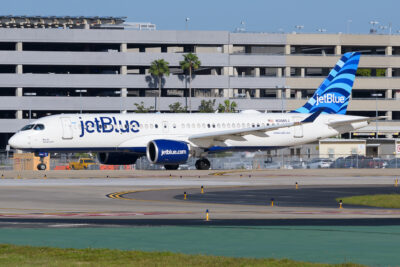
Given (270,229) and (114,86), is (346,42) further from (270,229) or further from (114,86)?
(270,229)

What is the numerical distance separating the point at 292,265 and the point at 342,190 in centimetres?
2755

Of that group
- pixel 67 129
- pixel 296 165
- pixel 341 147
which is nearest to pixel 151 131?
pixel 67 129

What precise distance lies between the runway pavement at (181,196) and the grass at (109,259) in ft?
25.2

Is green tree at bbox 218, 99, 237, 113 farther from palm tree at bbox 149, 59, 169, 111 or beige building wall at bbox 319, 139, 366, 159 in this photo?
beige building wall at bbox 319, 139, 366, 159

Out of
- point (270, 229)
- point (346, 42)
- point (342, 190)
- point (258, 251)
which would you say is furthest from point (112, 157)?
point (346, 42)

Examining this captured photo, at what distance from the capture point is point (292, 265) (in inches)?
679

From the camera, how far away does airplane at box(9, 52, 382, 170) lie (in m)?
62.6

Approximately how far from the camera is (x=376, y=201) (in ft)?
116

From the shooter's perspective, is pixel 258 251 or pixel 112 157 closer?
pixel 258 251

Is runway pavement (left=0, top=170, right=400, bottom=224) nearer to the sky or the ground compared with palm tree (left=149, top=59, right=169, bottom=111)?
nearer to the ground

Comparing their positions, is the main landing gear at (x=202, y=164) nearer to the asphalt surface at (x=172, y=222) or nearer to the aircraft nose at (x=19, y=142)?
the aircraft nose at (x=19, y=142)

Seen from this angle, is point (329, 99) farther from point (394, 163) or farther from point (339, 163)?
point (394, 163)

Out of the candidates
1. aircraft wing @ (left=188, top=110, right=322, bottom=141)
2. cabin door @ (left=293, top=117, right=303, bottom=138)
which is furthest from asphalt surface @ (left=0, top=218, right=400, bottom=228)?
cabin door @ (left=293, top=117, right=303, bottom=138)

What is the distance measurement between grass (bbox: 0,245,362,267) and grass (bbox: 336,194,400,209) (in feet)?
55.3
